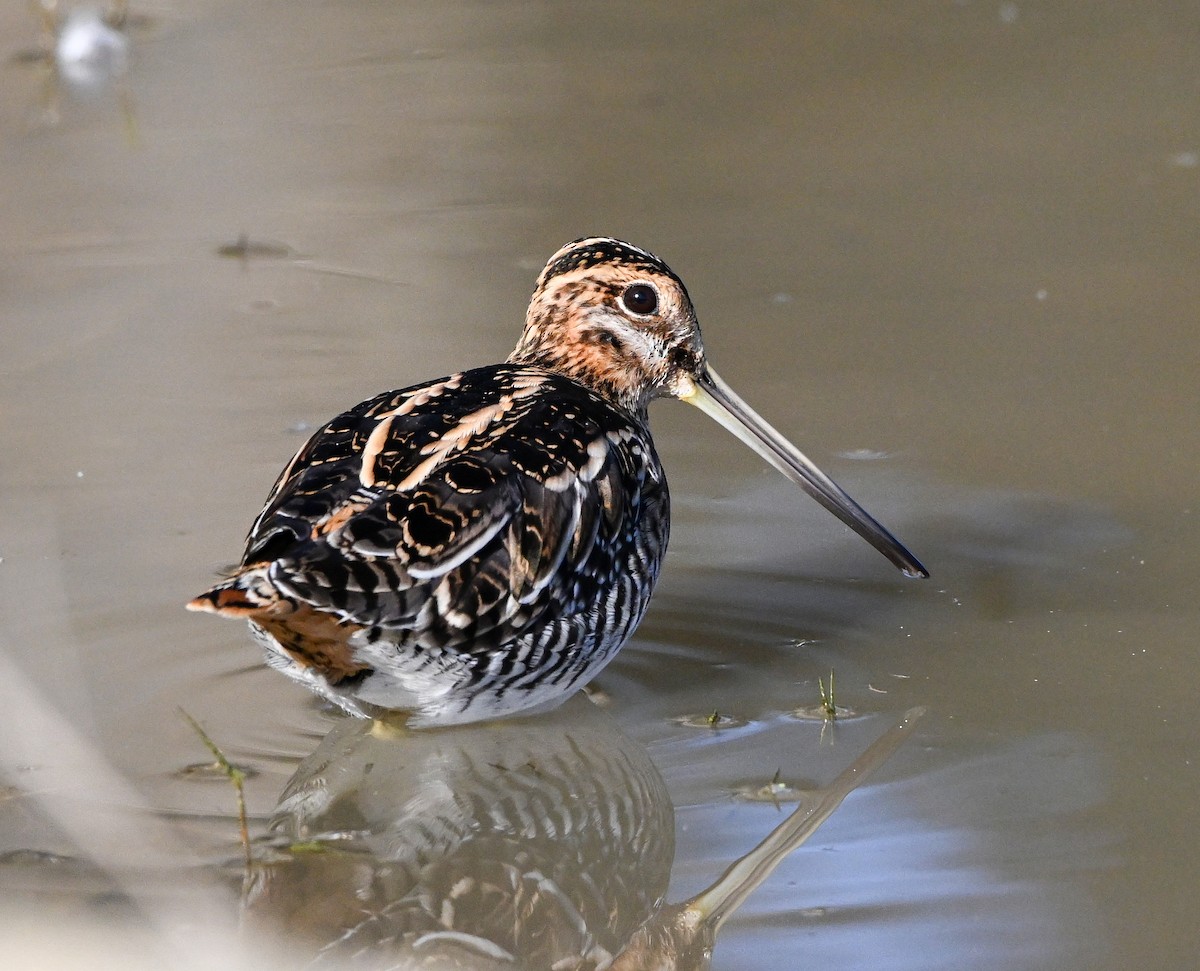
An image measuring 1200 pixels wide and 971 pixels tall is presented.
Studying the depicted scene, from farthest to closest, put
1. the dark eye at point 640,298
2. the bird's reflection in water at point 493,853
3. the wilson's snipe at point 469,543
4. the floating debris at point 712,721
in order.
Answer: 1. the dark eye at point 640,298
2. the floating debris at point 712,721
3. the wilson's snipe at point 469,543
4. the bird's reflection in water at point 493,853

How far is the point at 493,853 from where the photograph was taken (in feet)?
12.0

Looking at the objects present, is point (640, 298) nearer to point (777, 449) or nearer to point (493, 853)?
point (777, 449)

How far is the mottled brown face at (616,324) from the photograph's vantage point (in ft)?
15.5

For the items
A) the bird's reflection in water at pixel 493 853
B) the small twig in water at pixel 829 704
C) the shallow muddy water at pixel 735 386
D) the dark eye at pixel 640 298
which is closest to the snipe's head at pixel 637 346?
the dark eye at pixel 640 298

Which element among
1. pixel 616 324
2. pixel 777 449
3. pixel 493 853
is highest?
pixel 616 324

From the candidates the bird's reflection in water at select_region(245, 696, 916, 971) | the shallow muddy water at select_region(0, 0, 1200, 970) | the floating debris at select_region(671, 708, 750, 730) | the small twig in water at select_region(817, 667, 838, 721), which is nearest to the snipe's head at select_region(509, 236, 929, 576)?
the shallow muddy water at select_region(0, 0, 1200, 970)

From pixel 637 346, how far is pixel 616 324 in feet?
0.26

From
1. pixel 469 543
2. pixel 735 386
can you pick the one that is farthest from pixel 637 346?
pixel 469 543

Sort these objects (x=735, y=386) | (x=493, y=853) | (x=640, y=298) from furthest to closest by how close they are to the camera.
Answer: (x=735, y=386)
(x=640, y=298)
(x=493, y=853)

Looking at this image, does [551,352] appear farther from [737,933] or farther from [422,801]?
[737,933]

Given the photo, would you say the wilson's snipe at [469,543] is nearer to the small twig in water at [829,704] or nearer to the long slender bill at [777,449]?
the long slender bill at [777,449]

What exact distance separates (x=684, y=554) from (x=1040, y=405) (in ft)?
4.65

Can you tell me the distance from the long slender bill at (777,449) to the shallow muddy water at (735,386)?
0.20m

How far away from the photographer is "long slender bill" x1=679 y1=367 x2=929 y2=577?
4.79 metres
